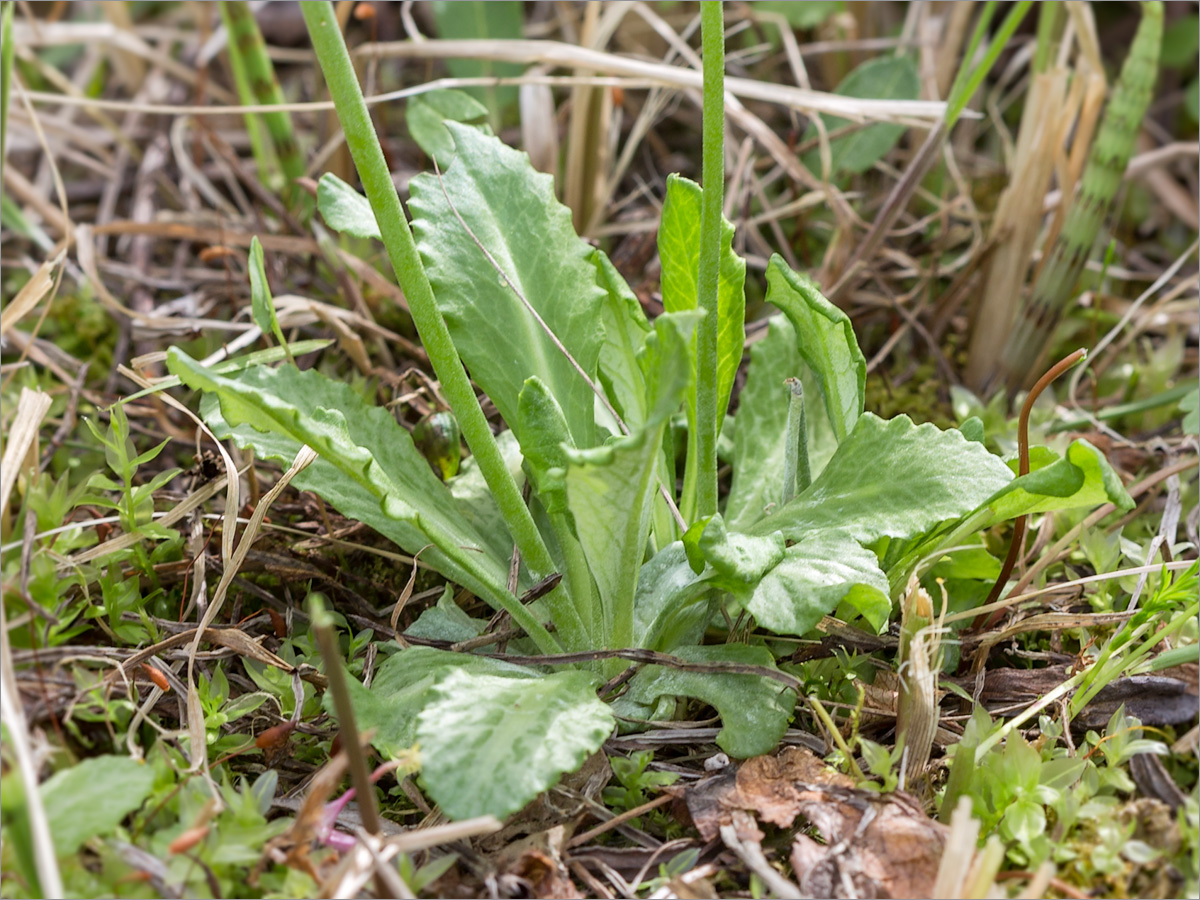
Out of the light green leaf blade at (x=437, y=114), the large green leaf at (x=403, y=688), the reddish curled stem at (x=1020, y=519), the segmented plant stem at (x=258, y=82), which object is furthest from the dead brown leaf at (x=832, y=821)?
the segmented plant stem at (x=258, y=82)

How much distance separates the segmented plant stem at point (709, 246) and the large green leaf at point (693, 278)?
40 millimetres

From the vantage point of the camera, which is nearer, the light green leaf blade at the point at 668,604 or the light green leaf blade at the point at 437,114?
the light green leaf blade at the point at 668,604

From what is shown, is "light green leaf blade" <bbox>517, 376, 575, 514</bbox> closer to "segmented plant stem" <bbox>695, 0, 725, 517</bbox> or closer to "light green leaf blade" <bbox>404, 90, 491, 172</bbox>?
"segmented plant stem" <bbox>695, 0, 725, 517</bbox>

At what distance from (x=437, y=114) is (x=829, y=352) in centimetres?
106

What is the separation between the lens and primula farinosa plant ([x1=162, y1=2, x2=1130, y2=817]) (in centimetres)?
133

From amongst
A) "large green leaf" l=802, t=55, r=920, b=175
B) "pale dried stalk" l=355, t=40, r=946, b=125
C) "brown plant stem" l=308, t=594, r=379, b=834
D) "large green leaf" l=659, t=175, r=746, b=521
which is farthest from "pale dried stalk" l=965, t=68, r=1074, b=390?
"brown plant stem" l=308, t=594, r=379, b=834

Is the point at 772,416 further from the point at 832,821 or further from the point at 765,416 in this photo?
the point at 832,821

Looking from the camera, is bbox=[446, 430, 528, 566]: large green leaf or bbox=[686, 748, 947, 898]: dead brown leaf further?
bbox=[446, 430, 528, 566]: large green leaf

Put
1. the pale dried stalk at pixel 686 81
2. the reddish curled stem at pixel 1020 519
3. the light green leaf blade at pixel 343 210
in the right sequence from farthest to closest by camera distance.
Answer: the pale dried stalk at pixel 686 81
the light green leaf blade at pixel 343 210
the reddish curled stem at pixel 1020 519

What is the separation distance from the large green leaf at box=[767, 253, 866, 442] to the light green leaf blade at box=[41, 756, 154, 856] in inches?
42.8

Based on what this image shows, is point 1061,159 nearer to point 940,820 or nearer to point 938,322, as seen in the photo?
point 938,322

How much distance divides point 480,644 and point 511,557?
0.17m

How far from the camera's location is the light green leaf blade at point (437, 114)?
83.1 inches

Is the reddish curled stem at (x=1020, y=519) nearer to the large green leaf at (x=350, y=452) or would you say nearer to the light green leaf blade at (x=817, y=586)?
the light green leaf blade at (x=817, y=586)
